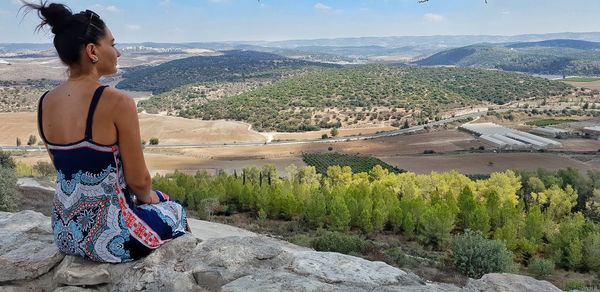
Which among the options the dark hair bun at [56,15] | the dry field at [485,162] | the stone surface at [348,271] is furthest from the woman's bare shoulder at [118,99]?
the dry field at [485,162]

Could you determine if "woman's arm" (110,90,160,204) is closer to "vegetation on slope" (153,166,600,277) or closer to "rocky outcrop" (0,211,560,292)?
"rocky outcrop" (0,211,560,292)

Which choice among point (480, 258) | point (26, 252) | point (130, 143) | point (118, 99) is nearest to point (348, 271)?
point (130, 143)

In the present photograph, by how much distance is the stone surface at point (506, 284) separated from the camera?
4910mm

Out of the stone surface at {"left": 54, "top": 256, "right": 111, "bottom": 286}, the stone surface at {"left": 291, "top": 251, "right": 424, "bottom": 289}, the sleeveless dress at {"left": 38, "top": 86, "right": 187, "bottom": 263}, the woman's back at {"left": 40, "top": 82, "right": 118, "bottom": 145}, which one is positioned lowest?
the stone surface at {"left": 291, "top": 251, "right": 424, "bottom": 289}

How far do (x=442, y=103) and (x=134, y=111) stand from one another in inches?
5126

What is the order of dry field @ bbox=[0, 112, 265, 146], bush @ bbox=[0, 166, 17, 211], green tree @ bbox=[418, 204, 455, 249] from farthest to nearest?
dry field @ bbox=[0, 112, 265, 146]
green tree @ bbox=[418, 204, 455, 249]
bush @ bbox=[0, 166, 17, 211]

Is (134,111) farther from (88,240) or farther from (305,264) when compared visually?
(305,264)

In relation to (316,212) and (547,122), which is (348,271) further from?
(547,122)

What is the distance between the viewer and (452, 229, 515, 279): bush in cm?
1652

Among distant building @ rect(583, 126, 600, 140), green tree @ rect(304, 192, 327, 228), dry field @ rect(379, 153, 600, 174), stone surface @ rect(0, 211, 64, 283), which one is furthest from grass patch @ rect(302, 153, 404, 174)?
stone surface @ rect(0, 211, 64, 283)

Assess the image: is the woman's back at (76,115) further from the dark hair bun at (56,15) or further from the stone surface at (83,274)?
the stone surface at (83,274)

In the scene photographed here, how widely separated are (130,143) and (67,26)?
1005 mm

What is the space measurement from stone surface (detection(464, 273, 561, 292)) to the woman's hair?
3.96 meters

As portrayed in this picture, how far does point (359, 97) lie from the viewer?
13112 cm
